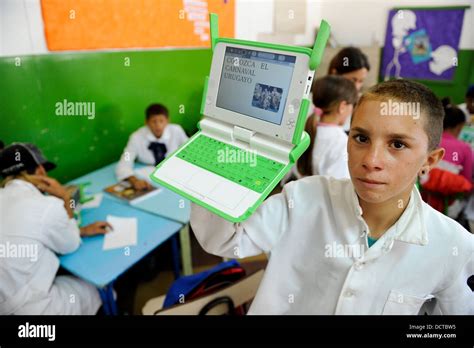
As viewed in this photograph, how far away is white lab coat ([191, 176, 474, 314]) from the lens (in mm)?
682

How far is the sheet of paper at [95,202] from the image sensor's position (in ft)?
5.54

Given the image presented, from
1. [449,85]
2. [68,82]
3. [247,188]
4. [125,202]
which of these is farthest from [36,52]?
[449,85]

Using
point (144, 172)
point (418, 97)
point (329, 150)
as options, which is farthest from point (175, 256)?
point (418, 97)

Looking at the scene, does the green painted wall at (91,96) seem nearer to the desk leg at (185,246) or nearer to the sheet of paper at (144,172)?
the sheet of paper at (144,172)

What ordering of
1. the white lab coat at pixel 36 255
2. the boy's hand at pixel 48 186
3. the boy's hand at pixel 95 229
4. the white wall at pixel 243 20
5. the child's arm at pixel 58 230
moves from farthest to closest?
the boy's hand at pixel 95 229
the boy's hand at pixel 48 186
the child's arm at pixel 58 230
the white lab coat at pixel 36 255
the white wall at pixel 243 20

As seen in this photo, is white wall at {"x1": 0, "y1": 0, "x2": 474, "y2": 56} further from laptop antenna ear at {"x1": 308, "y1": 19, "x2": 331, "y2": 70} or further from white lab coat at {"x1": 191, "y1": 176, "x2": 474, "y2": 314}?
white lab coat at {"x1": 191, "y1": 176, "x2": 474, "y2": 314}

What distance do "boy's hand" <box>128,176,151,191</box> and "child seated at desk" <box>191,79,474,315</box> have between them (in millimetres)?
1205

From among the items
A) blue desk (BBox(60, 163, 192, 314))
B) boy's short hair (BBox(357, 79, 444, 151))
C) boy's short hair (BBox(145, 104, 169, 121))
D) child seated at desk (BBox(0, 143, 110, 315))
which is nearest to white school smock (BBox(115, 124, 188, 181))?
boy's short hair (BBox(145, 104, 169, 121))

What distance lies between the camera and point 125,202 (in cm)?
172

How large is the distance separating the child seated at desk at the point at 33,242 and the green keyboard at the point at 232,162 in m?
0.82

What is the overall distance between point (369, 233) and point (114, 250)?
3.47 feet

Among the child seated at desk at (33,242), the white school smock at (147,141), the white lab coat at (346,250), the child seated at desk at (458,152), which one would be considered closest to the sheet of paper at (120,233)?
the child seated at desk at (33,242)

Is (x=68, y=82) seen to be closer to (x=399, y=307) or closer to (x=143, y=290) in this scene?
(x=143, y=290)

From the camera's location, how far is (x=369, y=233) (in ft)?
2.40
